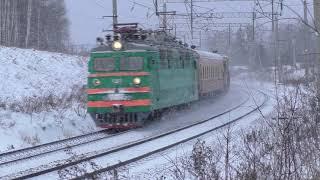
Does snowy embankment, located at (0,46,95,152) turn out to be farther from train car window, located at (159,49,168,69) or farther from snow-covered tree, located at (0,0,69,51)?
snow-covered tree, located at (0,0,69,51)

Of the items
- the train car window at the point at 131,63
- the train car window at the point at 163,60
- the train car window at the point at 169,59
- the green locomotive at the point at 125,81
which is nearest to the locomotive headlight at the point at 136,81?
the green locomotive at the point at 125,81

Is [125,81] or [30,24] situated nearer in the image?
[125,81]

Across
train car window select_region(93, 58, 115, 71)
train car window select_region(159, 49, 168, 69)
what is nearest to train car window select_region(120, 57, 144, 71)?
train car window select_region(93, 58, 115, 71)

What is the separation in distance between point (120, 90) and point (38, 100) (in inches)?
200

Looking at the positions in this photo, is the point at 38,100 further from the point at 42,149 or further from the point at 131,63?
the point at 42,149

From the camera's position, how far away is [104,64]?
1966cm

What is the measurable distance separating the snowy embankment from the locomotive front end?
1.08m

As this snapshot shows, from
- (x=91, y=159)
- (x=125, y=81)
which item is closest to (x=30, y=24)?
(x=125, y=81)

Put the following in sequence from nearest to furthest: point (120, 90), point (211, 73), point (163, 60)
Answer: point (120, 90) < point (163, 60) < point (211, 73)

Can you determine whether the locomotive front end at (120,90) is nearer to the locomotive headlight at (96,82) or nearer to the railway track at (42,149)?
the locomotive headlight at (96,82)

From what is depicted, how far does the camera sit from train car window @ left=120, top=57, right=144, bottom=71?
19.4 metres

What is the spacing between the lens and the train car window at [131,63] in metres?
19.4

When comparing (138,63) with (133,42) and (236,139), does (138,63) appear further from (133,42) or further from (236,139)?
(236,139)

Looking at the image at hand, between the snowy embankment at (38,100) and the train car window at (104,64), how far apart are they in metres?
1.91
